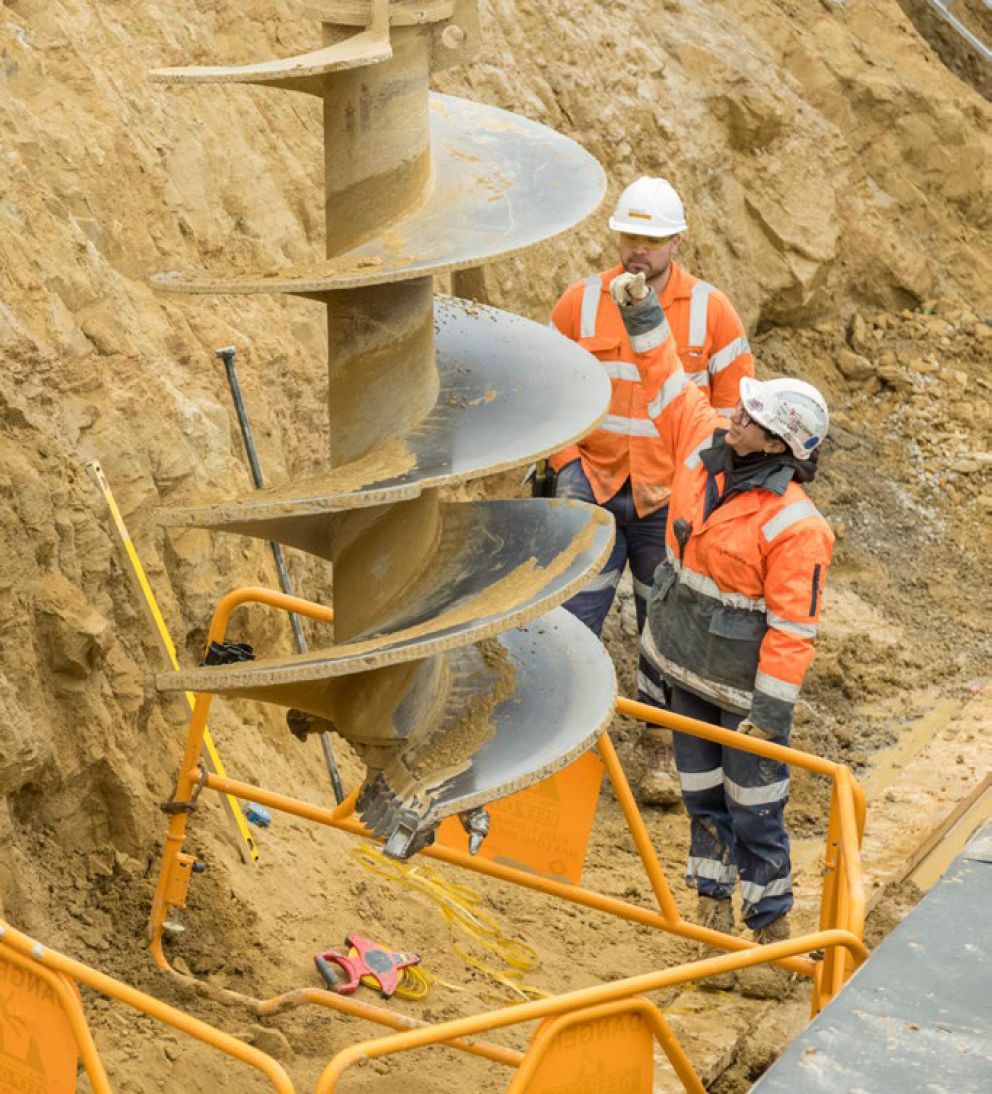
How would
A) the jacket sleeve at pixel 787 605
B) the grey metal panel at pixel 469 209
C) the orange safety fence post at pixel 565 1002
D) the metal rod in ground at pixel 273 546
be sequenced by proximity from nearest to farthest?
the orange safety fence post at pixel 565 1002 → the grey metal panel at pixel 469 209 → the jacket sleeve at pixel 787 605 → the metal rod in ground at pixel 273 546

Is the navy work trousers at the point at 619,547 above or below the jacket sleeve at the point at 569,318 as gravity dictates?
below

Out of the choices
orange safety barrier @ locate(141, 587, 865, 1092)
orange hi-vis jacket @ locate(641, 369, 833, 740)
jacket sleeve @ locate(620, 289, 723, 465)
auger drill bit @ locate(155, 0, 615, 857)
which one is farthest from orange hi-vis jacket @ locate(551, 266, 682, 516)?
auger drill bit @ locate(155, 0, 615, 857)

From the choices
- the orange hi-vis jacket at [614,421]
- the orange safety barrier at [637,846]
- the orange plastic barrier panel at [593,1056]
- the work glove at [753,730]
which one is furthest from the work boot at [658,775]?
the orange plastic barrier panel at [593,1056]

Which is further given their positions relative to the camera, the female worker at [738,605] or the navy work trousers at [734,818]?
the navy work trousers at [734,818]

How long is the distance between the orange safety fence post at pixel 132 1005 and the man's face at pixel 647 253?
14.5 feet

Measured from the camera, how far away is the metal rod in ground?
7207 mm

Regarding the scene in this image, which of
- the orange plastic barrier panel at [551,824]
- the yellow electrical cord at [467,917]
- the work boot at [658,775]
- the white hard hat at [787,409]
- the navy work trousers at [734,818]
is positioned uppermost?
the white hard hat at [787,409]

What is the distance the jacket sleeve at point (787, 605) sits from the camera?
248 inches

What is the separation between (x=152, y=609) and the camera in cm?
656

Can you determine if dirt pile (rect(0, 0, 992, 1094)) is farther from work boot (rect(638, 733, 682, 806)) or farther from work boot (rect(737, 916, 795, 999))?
work boot (rect(737, 916, 795, 999))

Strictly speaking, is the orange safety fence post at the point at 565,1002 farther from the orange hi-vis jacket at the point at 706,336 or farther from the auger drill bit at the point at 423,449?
the orange hi-vis jacket at the point at 706,336

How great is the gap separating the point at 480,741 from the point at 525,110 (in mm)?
6492

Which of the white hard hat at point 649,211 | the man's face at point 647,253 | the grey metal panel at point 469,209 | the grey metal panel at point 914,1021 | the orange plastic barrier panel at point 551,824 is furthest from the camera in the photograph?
the man's face at point 647,253

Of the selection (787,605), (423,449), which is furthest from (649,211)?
(423,449)
